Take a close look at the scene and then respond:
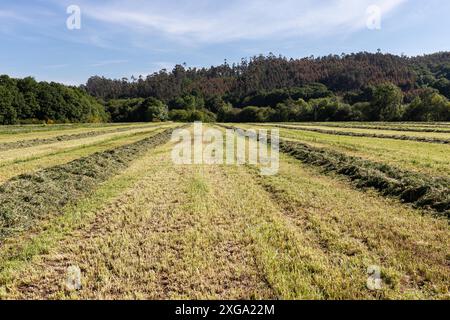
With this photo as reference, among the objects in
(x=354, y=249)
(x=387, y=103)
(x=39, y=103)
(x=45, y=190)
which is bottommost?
(x=354, y=249)

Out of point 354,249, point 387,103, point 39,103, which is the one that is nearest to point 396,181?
point 354,249

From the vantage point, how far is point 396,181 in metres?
14.0

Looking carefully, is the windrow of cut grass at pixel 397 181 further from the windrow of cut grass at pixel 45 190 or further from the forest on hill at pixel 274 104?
the forest on hill at pixel 274 104

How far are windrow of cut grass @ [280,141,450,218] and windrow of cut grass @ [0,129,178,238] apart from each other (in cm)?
1141

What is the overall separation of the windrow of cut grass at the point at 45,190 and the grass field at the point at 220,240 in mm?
54

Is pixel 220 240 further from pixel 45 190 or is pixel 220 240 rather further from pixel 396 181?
pixel 396 181

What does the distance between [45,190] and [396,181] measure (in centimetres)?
1335

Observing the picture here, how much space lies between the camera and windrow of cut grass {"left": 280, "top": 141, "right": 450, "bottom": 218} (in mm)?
11547

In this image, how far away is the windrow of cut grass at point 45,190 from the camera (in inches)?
418

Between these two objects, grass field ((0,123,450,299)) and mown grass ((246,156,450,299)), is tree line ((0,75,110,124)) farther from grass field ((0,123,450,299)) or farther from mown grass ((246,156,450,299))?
mown grass ((246,156,450,299))

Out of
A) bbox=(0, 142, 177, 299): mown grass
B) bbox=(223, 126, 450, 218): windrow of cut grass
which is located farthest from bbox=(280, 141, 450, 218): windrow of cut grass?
bbox=(0, 142, 177, 299): mown grass

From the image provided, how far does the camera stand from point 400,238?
28.5 ft

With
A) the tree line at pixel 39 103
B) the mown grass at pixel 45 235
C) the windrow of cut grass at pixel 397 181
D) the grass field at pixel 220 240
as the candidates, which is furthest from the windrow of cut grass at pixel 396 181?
the tree line at pixel 39 103
